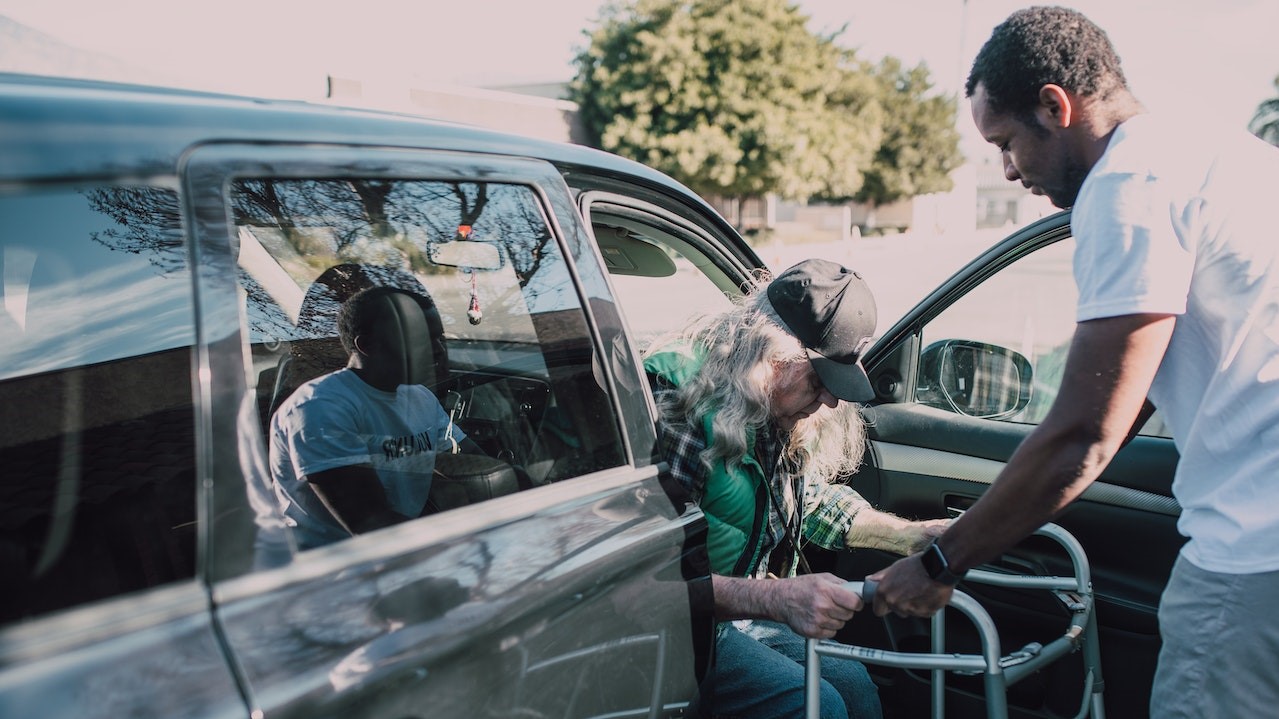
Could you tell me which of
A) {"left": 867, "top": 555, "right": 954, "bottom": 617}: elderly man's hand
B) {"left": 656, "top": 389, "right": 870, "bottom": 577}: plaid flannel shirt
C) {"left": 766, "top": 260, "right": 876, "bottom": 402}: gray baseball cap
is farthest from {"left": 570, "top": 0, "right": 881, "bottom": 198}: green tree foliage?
{"left": 867, "top": 555, "right": 954, "bottom": 617}: elderly man's hand

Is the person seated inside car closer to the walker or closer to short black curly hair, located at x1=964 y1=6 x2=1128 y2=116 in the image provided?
the walker

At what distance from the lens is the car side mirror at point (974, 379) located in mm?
2816

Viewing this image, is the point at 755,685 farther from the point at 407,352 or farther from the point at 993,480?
the point at 407,352

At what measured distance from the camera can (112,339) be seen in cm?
215

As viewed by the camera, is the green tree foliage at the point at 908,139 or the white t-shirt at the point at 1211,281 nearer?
the white t-shirt at the point at 1211,281

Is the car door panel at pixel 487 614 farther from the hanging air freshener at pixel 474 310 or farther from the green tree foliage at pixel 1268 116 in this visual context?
the green tree foliage at pixel 1268 116

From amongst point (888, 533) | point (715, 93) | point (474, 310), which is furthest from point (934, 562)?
point (715, 93)

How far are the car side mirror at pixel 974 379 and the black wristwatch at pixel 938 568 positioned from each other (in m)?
1.15

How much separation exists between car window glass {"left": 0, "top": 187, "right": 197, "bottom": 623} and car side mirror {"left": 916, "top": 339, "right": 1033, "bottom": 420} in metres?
2.22

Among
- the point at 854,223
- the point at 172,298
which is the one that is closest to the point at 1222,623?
the point at 172,298

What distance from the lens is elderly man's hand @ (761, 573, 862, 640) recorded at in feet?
6.17

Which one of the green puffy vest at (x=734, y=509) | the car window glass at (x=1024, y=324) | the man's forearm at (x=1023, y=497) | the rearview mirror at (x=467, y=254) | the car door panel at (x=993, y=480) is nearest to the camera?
the man's forearm at (x=1023, y=497)

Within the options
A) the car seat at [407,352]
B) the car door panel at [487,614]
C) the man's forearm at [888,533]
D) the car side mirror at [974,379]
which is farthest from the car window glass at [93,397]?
the car side mirror at [974,379]

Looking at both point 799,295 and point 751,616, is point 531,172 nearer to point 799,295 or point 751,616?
point 799,295
